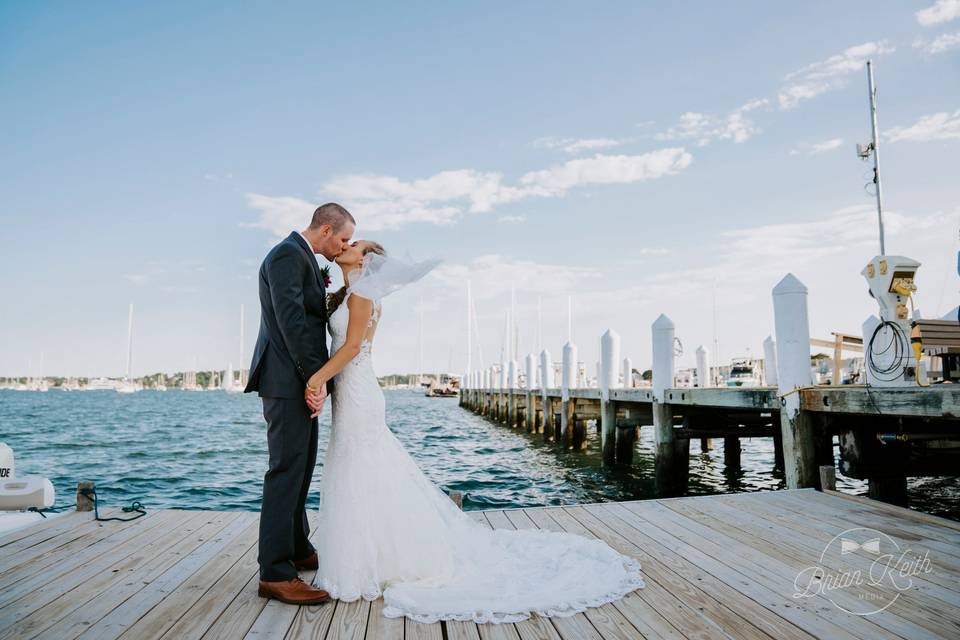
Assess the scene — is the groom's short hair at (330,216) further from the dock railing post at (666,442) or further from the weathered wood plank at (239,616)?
the dock railing post at (666,442)

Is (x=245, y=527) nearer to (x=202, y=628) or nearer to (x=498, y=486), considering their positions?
(x=202, y=628)

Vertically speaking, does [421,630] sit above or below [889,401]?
below

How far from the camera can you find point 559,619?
2562 mm

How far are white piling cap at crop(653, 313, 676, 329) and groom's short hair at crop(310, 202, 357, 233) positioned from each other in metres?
7.46

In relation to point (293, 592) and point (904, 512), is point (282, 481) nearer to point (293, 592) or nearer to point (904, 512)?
point (293, 592)

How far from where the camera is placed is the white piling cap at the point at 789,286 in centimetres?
605

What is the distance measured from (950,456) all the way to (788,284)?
2362 millimetres

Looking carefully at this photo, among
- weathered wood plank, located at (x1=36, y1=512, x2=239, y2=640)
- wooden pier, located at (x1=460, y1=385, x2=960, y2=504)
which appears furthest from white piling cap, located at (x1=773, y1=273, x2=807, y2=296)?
weathered wood plank, located at (x1=36, y1=512, x2=239, y2=640)

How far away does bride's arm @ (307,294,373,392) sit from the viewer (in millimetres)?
2971

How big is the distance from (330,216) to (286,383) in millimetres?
934

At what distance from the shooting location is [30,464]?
1461 cm

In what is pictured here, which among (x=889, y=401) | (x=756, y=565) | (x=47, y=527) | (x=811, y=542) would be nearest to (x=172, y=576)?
(x=47, y=527)

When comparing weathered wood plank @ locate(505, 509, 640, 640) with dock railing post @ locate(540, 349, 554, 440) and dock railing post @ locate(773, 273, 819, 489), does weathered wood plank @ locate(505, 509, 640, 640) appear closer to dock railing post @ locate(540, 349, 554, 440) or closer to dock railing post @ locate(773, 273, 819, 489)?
dock railing post @ locate(773, 273, 819, 489)

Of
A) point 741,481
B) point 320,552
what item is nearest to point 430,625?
point 320,552
